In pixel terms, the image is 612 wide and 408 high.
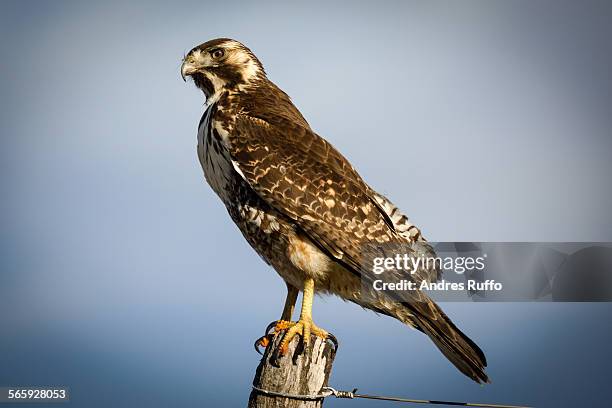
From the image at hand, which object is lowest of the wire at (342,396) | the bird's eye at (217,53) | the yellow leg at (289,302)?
the wire at (342,396)

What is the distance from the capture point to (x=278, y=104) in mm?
6590

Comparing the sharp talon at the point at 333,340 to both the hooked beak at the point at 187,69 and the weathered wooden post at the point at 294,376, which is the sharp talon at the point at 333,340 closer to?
the weathered wooden post at the point at 294,376

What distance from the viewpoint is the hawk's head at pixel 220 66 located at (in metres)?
6.76

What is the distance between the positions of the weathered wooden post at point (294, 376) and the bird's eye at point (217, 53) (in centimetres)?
256

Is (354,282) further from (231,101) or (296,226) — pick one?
(231,101)

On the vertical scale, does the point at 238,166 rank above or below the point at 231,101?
below

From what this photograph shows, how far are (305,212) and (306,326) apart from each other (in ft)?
2.54

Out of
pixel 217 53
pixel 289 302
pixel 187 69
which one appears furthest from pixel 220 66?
pixel 289 302

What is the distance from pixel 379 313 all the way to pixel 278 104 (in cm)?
169

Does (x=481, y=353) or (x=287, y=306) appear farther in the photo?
(x=287, y=306)

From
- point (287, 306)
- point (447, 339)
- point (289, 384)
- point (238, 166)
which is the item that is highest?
point (238, 166)

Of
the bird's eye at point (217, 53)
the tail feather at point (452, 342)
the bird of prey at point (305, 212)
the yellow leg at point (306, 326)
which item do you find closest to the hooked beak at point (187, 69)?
the bird's eye at point (217, 53)

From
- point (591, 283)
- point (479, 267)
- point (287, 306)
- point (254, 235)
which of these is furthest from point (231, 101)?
point (591, 283)

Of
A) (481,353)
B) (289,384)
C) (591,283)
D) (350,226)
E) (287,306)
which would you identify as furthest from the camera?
(591,283)
